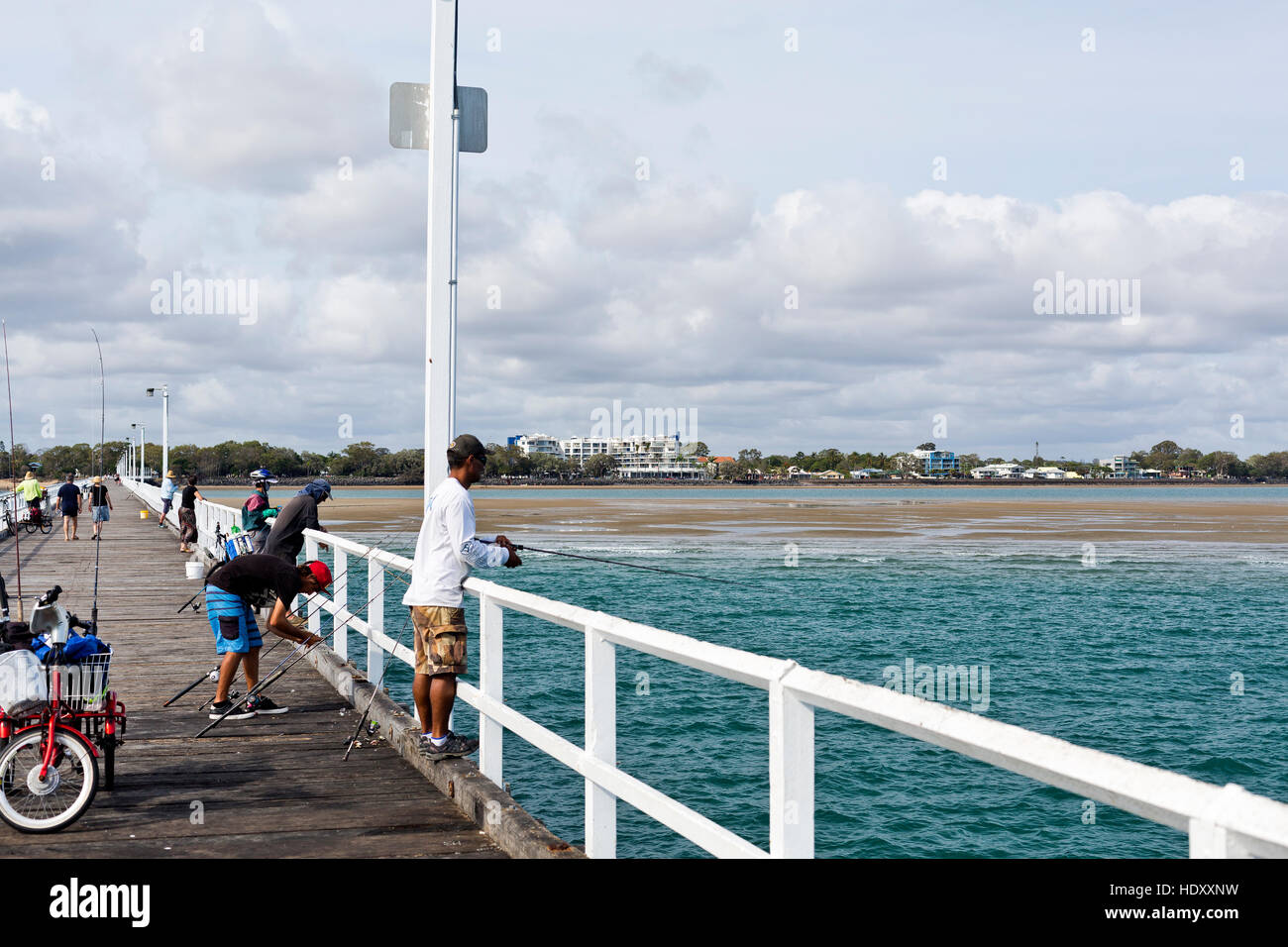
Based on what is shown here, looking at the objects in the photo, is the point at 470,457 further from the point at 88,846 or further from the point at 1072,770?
the point at 1072,770

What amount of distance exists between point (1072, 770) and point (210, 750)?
637 cm

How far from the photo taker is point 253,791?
616 centimetres

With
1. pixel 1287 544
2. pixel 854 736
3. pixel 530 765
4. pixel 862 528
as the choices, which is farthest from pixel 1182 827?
pixel 862 528

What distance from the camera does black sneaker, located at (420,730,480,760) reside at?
6.22 meters

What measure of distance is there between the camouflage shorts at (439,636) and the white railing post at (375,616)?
2006mm

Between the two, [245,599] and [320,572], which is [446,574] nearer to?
[320,572]

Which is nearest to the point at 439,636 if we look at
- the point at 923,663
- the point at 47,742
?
the point at 47,742

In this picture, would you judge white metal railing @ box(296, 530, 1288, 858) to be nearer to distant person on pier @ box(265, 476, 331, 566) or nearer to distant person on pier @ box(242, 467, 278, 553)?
distant person on pier @ box(265, 476, 331, 566)

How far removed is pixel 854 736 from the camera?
583 inches

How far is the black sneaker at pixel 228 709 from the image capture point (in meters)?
8.06

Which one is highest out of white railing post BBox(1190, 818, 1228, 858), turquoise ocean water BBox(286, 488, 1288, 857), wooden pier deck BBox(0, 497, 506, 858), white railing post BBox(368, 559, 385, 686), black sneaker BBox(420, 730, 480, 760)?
white railing post BBox(1190, 818, 1228, 858)

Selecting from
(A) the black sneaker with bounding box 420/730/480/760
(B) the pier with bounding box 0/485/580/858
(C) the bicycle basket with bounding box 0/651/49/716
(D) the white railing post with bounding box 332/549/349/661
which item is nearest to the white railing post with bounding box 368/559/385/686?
(B) the pier with bounding box 0/485/580/858

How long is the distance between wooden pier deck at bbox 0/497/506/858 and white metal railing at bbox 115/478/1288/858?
0.61m

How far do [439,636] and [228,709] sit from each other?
2906mm
